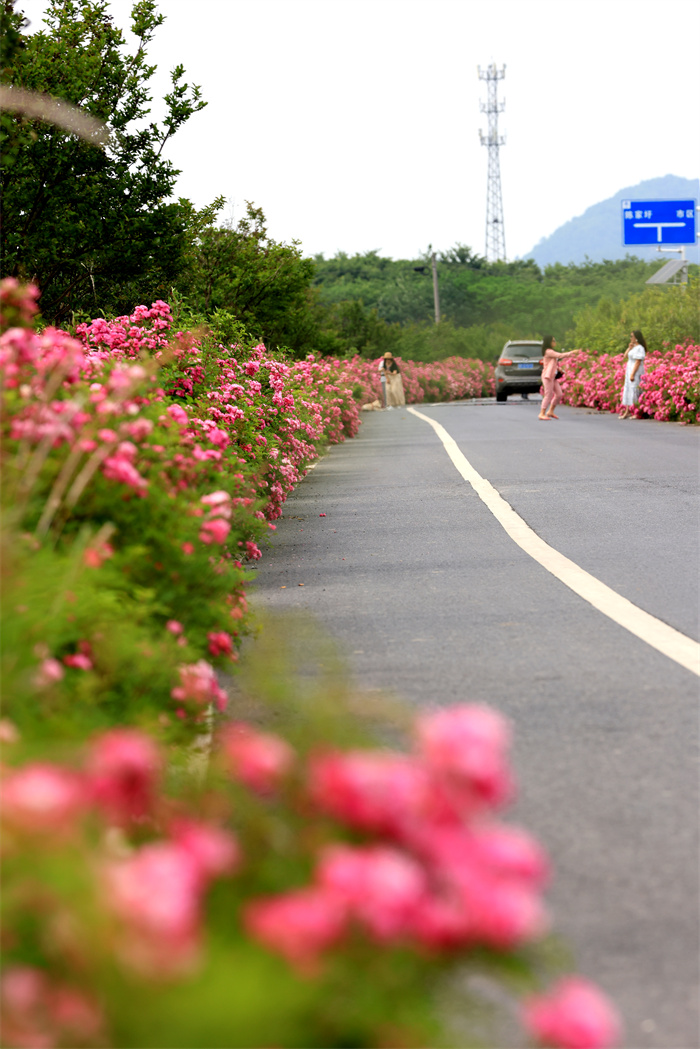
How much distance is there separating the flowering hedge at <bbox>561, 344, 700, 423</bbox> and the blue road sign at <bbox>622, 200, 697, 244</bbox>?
9.72 m

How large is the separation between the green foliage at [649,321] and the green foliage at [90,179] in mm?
19523

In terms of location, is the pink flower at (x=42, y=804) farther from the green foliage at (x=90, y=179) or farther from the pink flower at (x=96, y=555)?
the green foliage at (x=90, y=179)

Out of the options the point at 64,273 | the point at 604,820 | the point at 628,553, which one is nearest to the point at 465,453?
the point at 64,273

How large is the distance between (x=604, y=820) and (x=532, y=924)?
2.47 meters

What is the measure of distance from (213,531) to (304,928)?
3.35 m

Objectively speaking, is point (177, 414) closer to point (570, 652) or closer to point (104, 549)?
point (104, 549)

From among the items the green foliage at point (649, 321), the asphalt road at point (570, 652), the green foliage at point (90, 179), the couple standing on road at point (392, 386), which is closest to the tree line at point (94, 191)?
the green foliage at point (90, 179)

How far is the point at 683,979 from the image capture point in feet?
10.0

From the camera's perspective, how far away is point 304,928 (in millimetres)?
1678

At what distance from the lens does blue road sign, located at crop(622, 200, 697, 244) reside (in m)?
47.2

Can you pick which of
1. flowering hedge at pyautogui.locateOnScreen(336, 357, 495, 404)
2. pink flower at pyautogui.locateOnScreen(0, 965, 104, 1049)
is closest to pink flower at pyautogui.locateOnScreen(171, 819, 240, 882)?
pink flower at pyautogui.locateOnScreen(0, 965, 104, 1049)

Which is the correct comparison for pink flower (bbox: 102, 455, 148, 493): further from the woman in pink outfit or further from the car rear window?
the car rear window

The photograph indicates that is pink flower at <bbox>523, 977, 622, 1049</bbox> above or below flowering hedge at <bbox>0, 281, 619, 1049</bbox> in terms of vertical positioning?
below

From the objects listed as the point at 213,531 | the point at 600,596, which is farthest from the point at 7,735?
the point at 600,596
